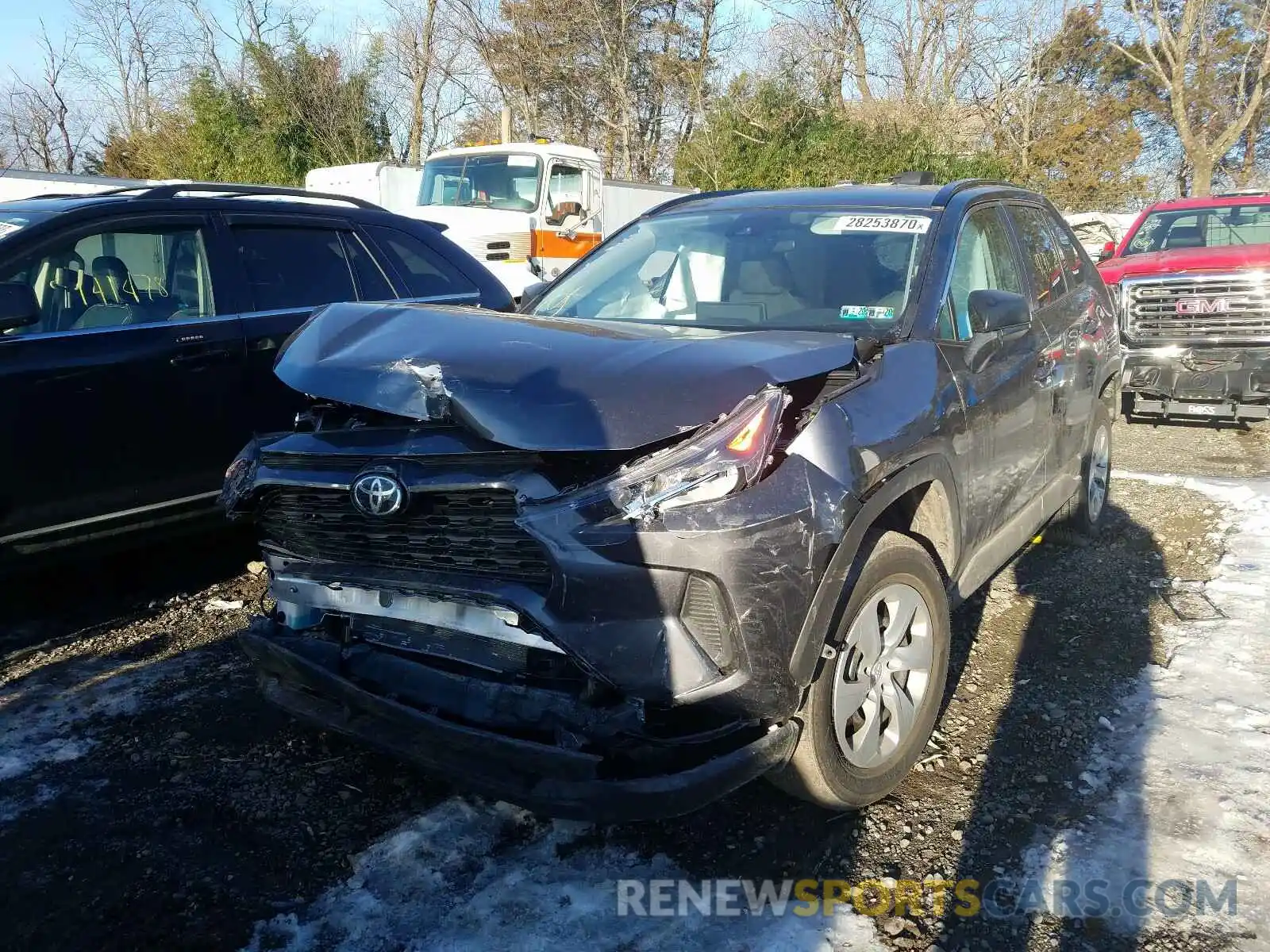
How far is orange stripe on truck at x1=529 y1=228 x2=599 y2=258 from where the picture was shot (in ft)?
41.4

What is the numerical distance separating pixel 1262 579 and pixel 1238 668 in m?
1.28

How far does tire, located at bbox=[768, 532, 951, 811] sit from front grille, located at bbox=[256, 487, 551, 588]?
0.83 meters

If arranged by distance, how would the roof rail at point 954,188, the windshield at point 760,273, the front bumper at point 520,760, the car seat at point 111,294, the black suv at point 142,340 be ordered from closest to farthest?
the front bumper at point 520,760 < the windshield at point 760,273 < the roof rail at point 954,188 < the black suv at point 142,340 < the car seat at point 111,294

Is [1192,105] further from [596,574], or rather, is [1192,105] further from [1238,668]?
[596,574]

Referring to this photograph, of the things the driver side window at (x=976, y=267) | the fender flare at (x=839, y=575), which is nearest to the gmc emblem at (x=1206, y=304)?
the driver side window at (x=976, y=267)

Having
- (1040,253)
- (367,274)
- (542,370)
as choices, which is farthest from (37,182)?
(542,370)

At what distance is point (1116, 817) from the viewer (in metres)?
2.87

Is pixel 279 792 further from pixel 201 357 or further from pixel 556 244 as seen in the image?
pixel 556 244

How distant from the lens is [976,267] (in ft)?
12.6

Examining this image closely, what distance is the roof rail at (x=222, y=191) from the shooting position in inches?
186

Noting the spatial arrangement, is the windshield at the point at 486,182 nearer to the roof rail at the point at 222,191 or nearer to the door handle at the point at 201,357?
the roof rail at the point at 222,191

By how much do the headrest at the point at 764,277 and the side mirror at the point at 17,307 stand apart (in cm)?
289


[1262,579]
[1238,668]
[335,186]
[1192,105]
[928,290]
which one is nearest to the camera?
[928,290]

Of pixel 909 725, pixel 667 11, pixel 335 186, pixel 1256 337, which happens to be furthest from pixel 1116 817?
pixel 667 11
